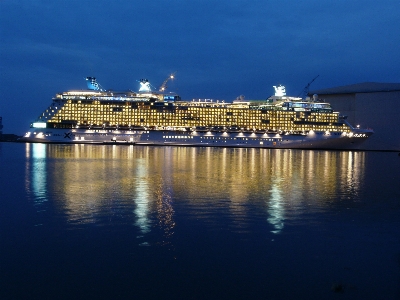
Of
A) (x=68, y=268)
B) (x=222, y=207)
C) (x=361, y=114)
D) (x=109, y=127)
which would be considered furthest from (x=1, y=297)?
(x=361, y=114)

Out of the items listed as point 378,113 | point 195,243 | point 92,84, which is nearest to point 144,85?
point 92,84

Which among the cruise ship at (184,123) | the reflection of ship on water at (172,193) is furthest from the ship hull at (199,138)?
the reflection of ship on water at (172,193)

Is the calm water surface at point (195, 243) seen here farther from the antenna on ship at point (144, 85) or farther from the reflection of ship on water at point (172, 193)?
the antenna on ship at point (144, 85)

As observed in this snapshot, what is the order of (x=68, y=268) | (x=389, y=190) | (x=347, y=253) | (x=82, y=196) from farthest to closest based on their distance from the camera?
(x=389, y=190)
(x=82, y=196)
(x=347, y=253)
(x=68, y=268)

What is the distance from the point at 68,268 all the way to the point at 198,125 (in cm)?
4906

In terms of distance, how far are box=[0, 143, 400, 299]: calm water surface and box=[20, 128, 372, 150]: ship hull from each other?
39.6 m

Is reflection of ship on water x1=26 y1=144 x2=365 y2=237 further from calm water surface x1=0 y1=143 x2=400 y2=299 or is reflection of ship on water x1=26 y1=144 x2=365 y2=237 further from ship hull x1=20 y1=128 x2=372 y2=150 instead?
ship hull x1=20 y1=128 x2=372 y2=150

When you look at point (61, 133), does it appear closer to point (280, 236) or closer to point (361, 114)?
point (361, 114)

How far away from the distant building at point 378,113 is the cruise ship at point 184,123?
380 cm

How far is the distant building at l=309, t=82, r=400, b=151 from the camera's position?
181ft

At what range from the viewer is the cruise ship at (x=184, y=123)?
52750 millimetres

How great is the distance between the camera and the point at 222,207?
10.5 meters

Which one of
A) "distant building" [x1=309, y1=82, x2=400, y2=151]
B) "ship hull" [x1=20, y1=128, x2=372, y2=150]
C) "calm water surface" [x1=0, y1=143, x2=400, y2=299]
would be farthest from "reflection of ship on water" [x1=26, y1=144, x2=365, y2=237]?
"distant building" [x1=309, y1=82, x2=400, y2=151]

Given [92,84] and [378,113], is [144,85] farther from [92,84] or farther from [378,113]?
[378,113]
